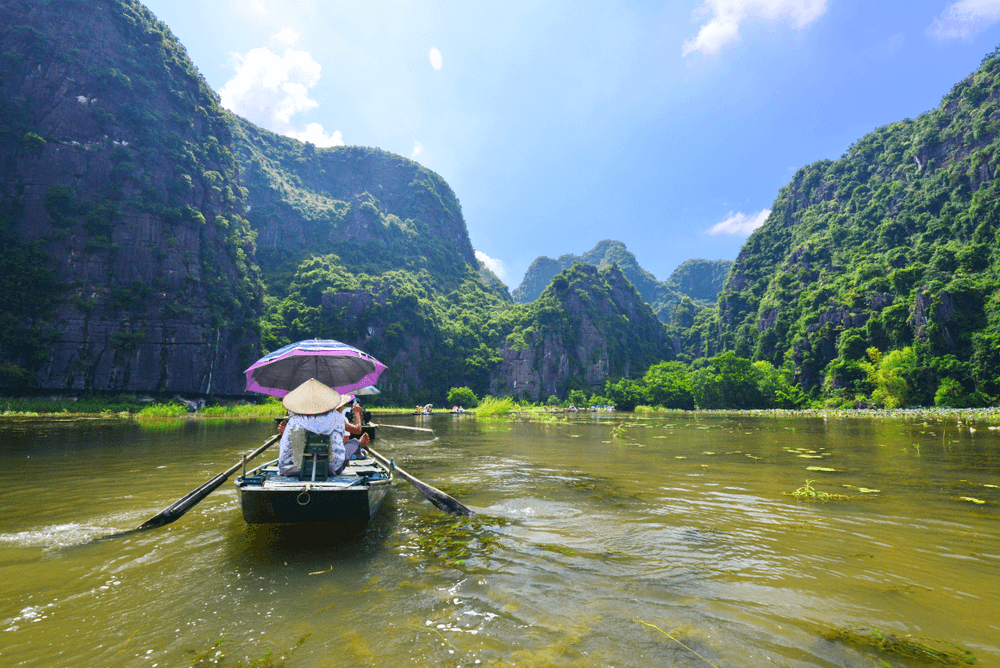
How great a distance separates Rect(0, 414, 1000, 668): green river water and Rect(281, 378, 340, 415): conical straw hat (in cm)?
172

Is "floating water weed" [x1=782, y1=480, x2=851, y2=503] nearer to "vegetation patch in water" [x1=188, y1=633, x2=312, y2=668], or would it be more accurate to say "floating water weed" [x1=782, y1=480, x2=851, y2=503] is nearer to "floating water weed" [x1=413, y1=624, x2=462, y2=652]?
"floating water weed" [x1=413, y1=624, x2=462, y2=652]

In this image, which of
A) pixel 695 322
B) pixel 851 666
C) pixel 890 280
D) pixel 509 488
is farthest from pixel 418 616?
pixel 695 322

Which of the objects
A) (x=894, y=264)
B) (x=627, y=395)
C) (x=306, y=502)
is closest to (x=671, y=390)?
(x=627, y=395)

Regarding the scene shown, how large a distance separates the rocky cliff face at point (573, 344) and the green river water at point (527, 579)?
89.2 metres

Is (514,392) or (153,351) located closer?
(153,351)

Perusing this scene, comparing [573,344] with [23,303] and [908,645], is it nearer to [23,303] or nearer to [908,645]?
[23,303]

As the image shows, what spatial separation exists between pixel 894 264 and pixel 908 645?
91.9 metres

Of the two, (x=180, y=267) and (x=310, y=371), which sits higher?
(x=180, y=267)

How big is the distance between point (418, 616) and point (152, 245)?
69.1 m

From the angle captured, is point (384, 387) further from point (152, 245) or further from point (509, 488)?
point (509, 488)

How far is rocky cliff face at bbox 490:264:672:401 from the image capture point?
98.6m

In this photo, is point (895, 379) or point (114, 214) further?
point (114, 214)

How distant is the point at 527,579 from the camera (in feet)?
13.8

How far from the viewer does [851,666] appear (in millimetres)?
2689
